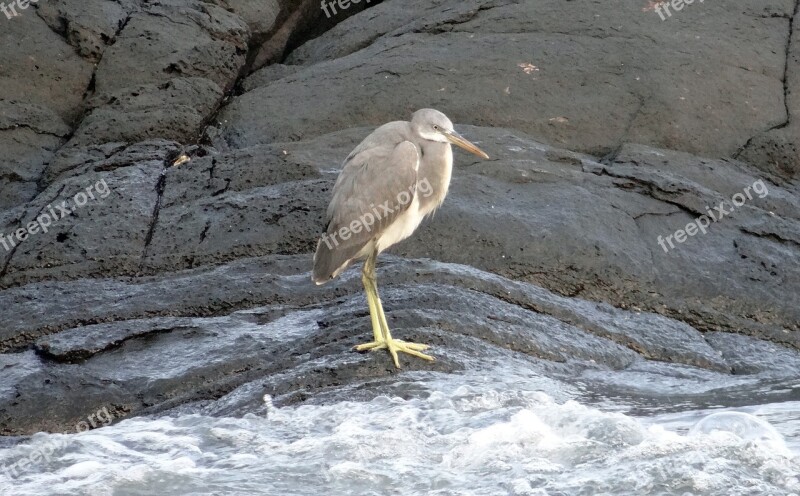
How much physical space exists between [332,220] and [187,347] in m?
1.15

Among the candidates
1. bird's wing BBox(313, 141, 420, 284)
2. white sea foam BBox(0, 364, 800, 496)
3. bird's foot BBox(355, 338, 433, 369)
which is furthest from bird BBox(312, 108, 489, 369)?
white sea foam BBox(0, 364, 800, 496)

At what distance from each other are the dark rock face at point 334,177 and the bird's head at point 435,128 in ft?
2.97

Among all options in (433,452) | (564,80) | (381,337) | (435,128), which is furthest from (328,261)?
(564,80)

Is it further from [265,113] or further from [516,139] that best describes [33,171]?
[516,139]

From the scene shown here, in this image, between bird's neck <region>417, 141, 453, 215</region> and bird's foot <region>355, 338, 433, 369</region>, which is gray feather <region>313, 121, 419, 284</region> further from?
bird's foot <region>355, 338, 433, 369</region>

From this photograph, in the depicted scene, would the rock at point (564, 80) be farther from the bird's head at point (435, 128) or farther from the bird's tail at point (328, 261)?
the bird's tail at point (328, 261)

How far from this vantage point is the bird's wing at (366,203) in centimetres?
643

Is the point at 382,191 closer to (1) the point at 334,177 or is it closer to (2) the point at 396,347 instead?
(2) the point at 396,347

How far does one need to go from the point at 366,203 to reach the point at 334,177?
2.19 metres

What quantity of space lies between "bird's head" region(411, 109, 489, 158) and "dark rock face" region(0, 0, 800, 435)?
2.97 ft

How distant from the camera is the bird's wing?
643 centimetres

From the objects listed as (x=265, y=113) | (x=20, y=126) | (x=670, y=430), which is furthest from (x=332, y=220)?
(x=20, y=126)

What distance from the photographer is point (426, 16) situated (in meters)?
11.5

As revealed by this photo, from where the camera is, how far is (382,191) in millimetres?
6422
